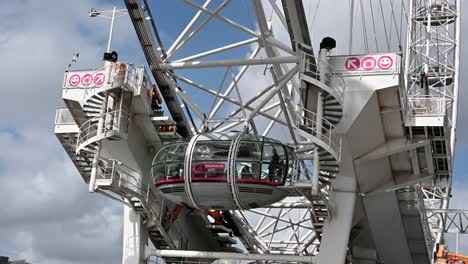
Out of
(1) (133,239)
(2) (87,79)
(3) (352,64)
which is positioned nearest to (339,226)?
(3) (352,64)

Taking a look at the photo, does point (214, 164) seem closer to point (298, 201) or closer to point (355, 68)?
point (355, 68)

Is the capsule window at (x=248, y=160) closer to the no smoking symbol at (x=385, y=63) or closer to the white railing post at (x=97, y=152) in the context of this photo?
the no smoking symbol at (x=385, y=63)

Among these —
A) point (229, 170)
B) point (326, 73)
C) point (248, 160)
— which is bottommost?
point (229, 170)

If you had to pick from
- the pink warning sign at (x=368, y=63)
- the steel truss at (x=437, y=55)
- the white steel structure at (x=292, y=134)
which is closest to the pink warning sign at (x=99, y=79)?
the white steel structure at (x=292, y=134)

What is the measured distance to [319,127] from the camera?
80.0ft

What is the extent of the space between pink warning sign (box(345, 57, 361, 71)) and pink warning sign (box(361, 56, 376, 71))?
19 centimetres

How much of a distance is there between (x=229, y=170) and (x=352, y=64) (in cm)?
633

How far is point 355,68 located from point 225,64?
5.75 meters

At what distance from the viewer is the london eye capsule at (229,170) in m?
25.6

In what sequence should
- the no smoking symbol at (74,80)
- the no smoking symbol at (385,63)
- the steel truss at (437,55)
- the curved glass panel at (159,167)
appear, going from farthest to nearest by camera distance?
1. the steel truss at (437,55)
2. the no smoking symbol at (74,80)
3. the curved glass panel at (159,167)
4. the no smoking symbol at (385,63)

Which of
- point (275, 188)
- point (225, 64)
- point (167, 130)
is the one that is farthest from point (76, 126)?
point (275, 188)

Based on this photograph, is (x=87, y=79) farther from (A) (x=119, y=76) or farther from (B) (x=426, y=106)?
(B) (x=426, y=106)

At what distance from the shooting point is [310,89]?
25578mm

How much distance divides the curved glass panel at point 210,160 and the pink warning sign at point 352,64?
18.1 ft
